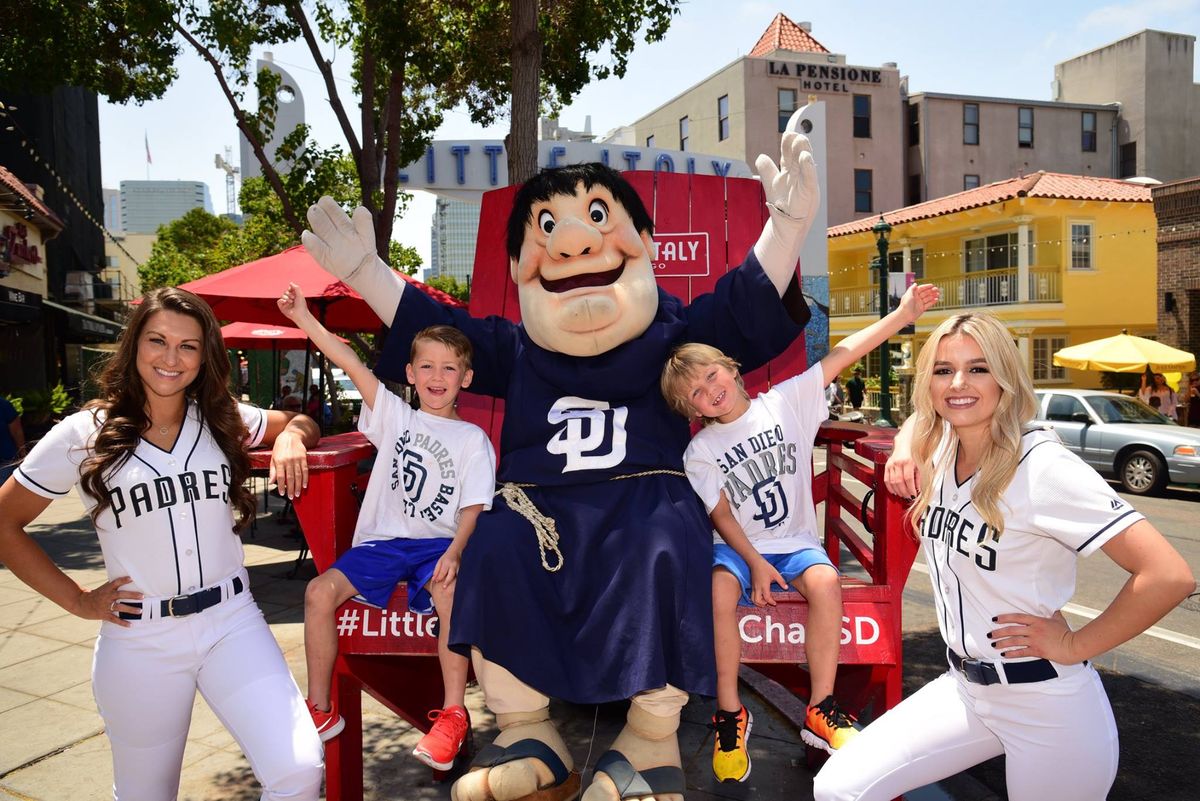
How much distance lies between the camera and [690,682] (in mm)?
2146

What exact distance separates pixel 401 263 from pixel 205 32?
14.6 meters

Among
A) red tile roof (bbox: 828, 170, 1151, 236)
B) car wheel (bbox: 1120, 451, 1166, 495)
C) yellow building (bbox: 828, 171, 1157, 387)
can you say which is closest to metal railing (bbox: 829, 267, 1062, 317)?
yellow building (bbox: 828, 171, 1157, 387)

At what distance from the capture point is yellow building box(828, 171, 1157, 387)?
Answer: 19484 millimetres

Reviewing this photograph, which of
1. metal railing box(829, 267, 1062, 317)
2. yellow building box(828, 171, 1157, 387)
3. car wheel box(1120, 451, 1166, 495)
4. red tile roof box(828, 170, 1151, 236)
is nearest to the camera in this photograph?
car wheel box(1120, 451, 1166, 495)

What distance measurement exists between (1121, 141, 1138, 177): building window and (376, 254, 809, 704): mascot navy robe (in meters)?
31.8

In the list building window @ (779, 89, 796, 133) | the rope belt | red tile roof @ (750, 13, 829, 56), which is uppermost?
red tile roof @ (750, 13, 829, 56)

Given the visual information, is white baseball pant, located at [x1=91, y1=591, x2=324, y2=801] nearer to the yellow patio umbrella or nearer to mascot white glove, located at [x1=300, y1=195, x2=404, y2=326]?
mascot white glove, located at [x1=300, y1=195, x2=404, y2=326]

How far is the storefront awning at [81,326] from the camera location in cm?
2112

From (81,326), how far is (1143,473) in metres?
23.5

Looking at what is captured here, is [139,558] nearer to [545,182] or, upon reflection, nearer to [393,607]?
[393,607]

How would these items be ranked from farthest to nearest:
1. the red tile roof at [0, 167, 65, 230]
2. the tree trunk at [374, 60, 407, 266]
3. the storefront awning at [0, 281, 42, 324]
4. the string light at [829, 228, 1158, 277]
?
the string light at [829, 228, 1158, 277], the red tile roof at [0, 167, 65, 230], the storefront awning at [0, 281, 42, 324], the tree trunk at [374, 60, 407, 266]

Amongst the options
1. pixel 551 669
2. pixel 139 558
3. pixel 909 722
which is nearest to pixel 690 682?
pixel 551 669

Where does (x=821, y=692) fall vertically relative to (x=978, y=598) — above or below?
below

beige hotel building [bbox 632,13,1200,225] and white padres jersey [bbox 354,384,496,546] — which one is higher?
beige hotel building [bbox 632,13,1200,225]
